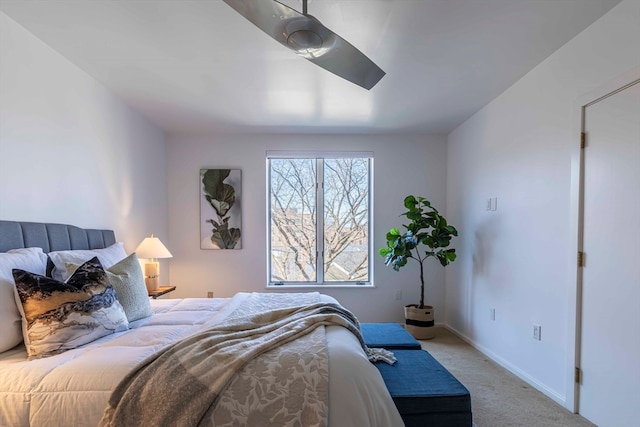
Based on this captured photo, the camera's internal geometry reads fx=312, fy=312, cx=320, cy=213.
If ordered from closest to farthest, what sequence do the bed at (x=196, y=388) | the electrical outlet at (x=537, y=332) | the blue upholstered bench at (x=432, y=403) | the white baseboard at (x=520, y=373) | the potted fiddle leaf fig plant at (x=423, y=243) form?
the bed at (x=196, y=388)
the blue upholstered bench at (x=432, y=403)
the white baseboard at (x=520, y=373)
the electrical outlet at (x=537, y=332)
the potted fiddle leaf fig plant at (x=423, y=243)

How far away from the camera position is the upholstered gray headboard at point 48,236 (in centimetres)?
174

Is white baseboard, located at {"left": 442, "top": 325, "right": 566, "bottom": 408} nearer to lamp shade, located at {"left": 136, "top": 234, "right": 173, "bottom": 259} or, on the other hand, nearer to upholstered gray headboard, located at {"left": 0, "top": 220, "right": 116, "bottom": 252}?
lamp shade, located at {"left": 136, "top": 234, "right": 173, "bottom": 259}

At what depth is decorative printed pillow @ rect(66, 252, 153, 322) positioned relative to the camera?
182cm

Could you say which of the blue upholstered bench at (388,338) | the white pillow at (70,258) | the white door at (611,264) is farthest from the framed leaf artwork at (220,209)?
the white door at (611,264)

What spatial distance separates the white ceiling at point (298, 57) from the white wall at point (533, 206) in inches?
6.2

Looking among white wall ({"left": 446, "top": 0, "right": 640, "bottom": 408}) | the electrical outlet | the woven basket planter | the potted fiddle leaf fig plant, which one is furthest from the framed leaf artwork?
the electrical outlet

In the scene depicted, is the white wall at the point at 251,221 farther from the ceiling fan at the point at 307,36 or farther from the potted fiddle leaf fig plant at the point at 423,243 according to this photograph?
the ceiling fan at the point at 307,36

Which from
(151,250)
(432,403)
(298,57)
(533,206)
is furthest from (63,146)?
(533,206)

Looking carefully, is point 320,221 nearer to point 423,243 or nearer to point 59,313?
point 423,243

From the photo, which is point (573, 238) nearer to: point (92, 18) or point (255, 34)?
point (255, 34)

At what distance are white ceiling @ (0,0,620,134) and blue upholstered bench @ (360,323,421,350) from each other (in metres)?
2.04

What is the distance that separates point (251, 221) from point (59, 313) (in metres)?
2.67

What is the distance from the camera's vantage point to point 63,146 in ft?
7.43

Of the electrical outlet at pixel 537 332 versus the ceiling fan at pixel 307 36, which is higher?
the ceiling fan at pixel 307 36
